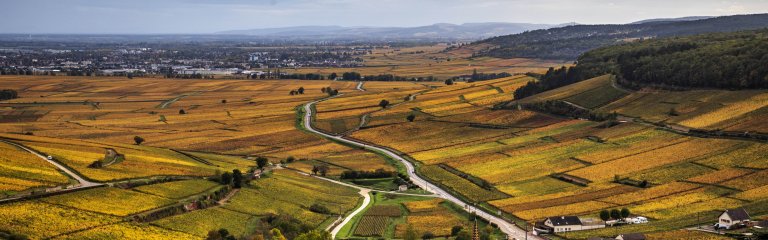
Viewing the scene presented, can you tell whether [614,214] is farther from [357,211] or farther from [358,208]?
[358,208]

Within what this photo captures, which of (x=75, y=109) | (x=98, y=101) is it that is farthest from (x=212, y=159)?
(x=98, y=101)

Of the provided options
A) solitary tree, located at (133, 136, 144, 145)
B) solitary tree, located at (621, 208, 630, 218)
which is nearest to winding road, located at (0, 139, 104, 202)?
solitary tree, located at (133, 136, 144, 145)

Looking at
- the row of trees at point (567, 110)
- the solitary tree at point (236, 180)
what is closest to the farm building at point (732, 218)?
the solitary tree at point (236, 180)

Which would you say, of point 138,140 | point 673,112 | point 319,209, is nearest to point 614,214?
point 319,209

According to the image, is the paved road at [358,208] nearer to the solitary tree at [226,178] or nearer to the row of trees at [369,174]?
the row of trees at [369,174]

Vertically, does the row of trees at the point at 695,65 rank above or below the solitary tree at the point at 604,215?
above

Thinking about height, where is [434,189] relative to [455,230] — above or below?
below
